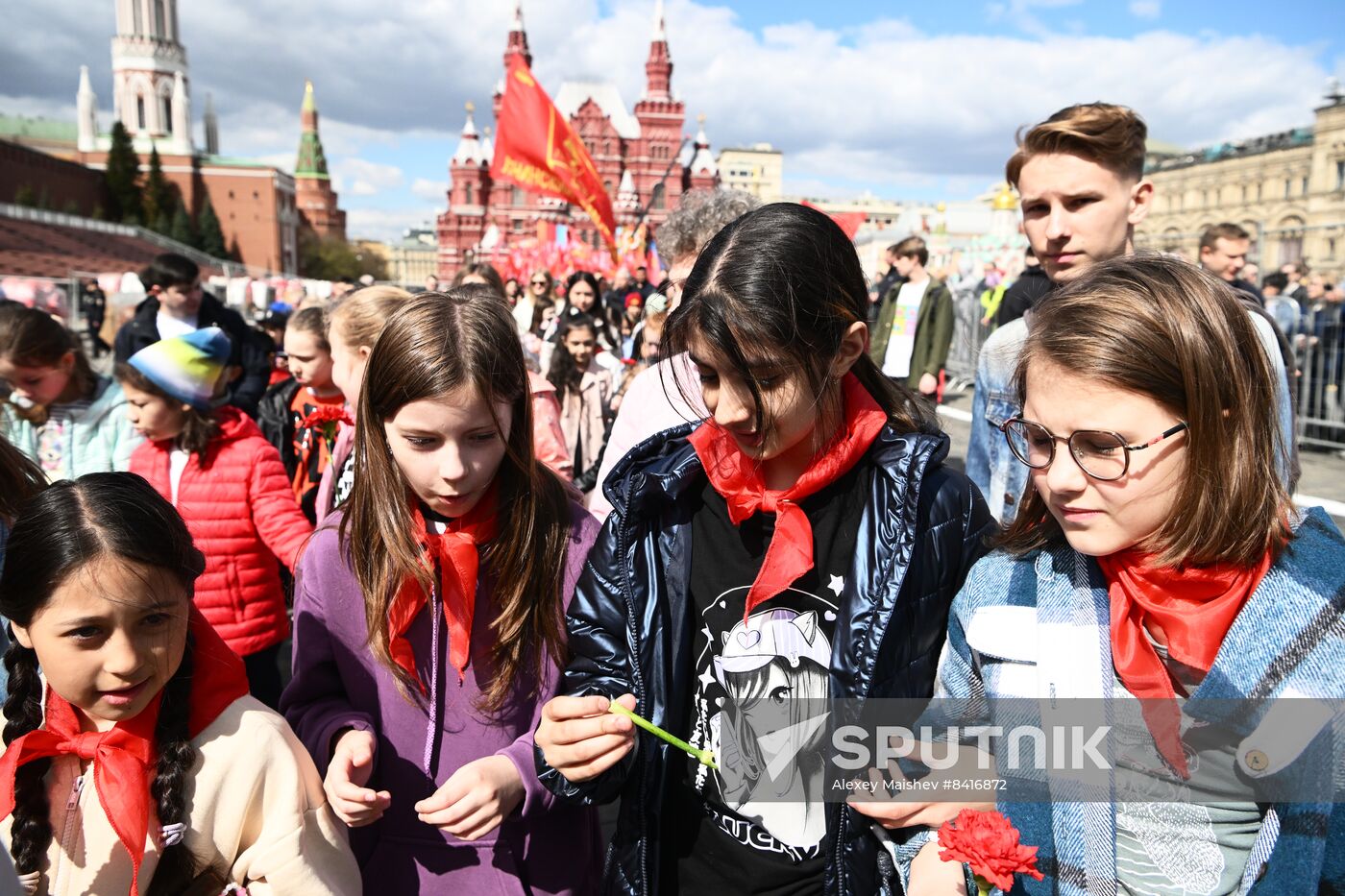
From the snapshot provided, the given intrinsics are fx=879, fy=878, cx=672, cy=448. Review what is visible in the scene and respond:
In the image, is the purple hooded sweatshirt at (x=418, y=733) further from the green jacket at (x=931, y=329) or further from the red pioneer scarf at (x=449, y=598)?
the green jacket at (x=931, y=329)

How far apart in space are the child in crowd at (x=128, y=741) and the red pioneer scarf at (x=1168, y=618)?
4.43 ft

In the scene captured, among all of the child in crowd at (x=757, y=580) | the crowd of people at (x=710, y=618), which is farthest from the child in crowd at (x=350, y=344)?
the child in crowd at (x=757, y=580)

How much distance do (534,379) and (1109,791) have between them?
8.69 ft

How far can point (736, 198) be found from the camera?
113 inches

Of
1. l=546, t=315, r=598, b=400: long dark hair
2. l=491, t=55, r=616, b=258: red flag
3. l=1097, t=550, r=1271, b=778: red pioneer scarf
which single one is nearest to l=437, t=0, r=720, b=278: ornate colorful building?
l=491, t=55, r=616, b=258: red flag

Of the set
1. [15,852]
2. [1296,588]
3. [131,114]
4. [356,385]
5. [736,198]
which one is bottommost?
[15,852]

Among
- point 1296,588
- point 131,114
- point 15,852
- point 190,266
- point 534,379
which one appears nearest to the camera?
point 1296,588

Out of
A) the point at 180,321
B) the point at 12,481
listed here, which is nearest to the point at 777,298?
the point at 12,481

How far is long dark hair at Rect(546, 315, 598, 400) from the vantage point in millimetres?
5473

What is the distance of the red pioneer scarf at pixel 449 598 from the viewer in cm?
175

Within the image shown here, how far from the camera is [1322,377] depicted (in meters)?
8.74

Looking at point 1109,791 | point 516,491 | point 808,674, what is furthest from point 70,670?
point 1109,791

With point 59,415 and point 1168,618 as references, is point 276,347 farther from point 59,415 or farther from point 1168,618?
point 1168,618

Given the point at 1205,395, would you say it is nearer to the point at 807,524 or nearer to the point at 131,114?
the point at 807,524
